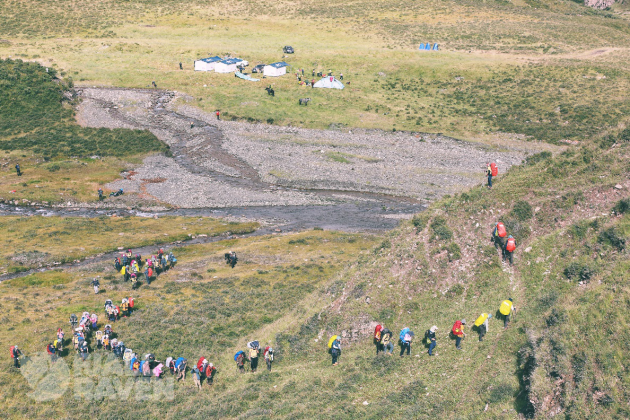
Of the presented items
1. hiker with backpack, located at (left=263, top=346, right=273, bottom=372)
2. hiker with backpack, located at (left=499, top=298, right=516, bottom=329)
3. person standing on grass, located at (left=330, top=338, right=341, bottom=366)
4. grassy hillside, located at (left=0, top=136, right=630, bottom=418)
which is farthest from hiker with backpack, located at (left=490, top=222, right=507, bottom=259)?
hiker with backpack, located at (left=263, top=346, right=273, bottom=372)

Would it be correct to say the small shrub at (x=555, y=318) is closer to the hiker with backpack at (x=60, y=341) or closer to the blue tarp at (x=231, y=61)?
the hiker with backpack at (x=60, y=341)

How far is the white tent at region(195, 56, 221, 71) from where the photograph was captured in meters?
122

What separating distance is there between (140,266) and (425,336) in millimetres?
32626

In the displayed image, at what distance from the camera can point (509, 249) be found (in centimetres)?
3419

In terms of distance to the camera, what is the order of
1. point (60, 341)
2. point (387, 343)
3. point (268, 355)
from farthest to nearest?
1. point (60, 341)
2. point (268, 355)
3. point (387, 343)

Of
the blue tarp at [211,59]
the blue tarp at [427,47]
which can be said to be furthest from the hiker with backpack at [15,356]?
the blue tarp at [427,47]

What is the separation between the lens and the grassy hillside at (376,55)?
340 feet

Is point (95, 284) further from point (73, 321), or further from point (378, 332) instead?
point (378, 332)

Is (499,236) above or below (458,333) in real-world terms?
above

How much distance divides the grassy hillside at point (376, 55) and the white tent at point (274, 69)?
237 centimetres

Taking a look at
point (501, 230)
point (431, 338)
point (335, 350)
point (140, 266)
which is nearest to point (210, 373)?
point (335, 350)

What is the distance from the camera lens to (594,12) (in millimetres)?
179250

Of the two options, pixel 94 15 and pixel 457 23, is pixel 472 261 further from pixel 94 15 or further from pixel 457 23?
pixel 94 15

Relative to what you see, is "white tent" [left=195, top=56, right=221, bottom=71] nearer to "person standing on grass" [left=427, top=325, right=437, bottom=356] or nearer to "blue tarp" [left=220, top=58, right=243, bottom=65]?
"blue tarp" [left=220, top=58, right=243, bottom=65]
